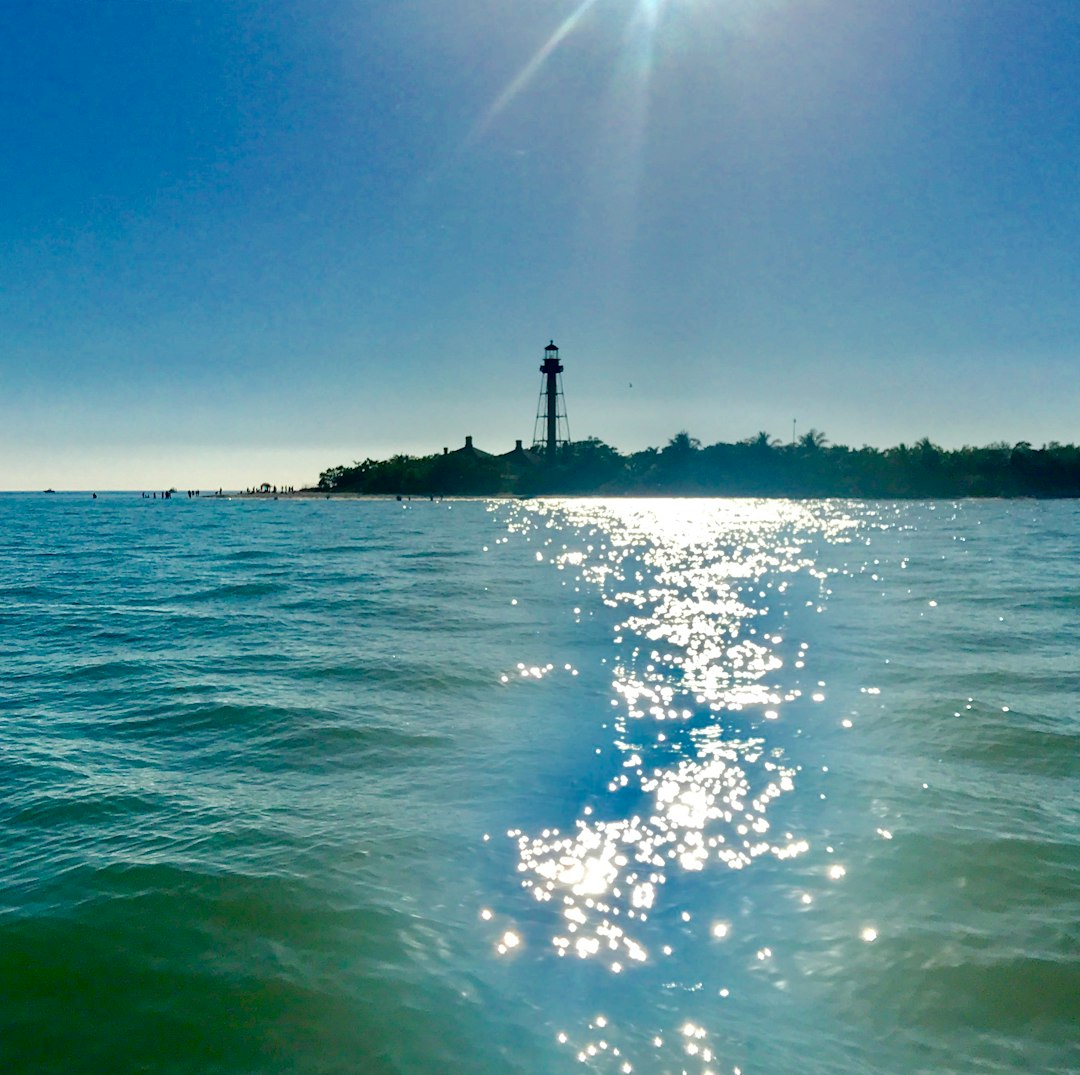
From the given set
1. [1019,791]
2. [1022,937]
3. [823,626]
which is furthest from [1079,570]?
[1022,937]

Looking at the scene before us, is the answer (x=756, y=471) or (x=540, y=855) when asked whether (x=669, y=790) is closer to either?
(x=540, y=855)

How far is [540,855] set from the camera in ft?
26.6

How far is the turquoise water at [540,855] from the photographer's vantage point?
5.60 meters

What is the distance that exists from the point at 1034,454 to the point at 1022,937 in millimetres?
188578

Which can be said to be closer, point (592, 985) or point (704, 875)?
point (592, 985)

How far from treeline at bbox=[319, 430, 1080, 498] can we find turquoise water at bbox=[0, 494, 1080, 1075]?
165412 mm

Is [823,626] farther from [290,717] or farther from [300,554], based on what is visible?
[300,554]

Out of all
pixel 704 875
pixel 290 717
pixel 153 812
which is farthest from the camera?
pixel 290 717

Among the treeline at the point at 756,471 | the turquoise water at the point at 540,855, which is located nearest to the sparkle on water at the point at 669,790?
the turquoise water at the point at 540,855

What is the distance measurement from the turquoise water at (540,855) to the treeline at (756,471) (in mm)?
165412

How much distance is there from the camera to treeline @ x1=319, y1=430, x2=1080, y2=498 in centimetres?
16312

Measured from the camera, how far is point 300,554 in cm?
4788

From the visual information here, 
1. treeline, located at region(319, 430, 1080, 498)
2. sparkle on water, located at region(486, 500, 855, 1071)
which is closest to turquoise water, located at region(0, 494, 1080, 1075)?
sparkle on water, located at region(486, 500, 855, 1071)

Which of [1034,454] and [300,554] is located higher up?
[1034,454]
